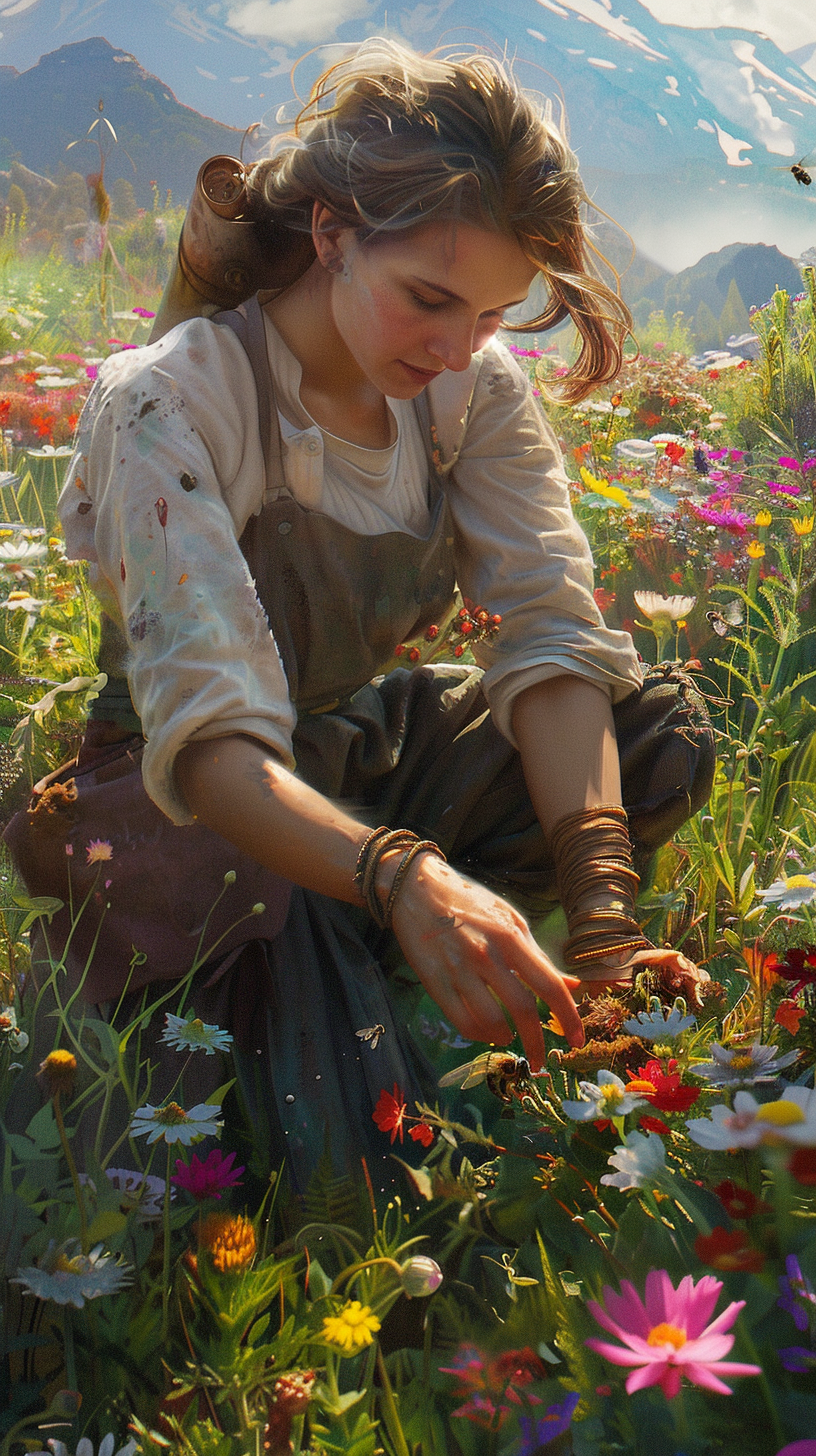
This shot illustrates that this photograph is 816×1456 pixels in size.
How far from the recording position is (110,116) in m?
3.33

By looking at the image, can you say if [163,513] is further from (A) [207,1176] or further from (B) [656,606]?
(B) [656,606]

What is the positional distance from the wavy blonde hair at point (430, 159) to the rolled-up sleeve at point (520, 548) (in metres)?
0.33

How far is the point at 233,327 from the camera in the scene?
Answer: 157 cm

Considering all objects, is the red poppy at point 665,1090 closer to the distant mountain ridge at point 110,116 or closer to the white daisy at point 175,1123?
the white daisy at point 175,1123

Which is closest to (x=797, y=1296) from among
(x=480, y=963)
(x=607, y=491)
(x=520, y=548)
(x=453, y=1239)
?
(x=480, y=963)

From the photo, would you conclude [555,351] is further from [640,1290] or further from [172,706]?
[640,1290]

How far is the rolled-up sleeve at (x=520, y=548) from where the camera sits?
176 centimetres

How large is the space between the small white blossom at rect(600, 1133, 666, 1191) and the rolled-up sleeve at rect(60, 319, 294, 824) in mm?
636

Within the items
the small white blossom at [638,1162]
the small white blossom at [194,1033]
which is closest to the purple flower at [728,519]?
the small white blossom at [194,1033]

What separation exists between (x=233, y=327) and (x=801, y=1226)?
1.33 meters

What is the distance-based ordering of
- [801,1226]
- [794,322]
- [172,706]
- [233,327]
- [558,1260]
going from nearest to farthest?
[801,1226], [558,1260], [172,706], [233,327], [794,322]

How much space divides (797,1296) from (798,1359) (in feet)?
0.13

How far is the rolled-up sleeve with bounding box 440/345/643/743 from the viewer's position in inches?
69.3

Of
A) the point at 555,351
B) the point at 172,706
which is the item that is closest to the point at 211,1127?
the point at 172,706
